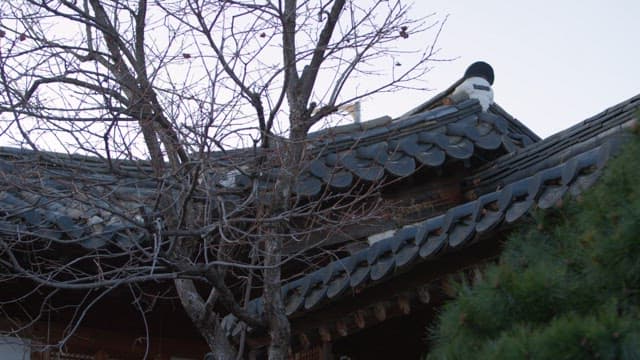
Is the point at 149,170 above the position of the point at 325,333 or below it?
above

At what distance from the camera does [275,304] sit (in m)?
6.58

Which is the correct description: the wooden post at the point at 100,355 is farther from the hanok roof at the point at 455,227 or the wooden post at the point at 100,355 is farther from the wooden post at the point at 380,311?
the wooden post at the point at 380,311

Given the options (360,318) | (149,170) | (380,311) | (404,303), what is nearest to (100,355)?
(149,170)

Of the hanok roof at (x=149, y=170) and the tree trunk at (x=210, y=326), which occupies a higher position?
the hanok roof at (x=149, y=170)

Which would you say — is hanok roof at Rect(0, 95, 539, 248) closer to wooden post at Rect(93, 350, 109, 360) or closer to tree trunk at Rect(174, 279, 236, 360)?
tree trunk at Rect(174, 279, 236, 360)

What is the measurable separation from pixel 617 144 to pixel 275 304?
2.60m

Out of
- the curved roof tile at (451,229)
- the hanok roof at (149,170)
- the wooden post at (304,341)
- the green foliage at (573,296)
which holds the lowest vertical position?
the green foliage at (573,296)

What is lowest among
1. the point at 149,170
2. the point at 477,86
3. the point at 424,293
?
the point at 424,293

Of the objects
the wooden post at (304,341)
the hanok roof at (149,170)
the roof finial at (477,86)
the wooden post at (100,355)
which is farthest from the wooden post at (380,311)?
the roof finial at (477,86)

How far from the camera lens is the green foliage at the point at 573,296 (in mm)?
3412

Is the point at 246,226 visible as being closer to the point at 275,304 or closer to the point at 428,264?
the point at 275,304

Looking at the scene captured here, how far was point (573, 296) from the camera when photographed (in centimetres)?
377

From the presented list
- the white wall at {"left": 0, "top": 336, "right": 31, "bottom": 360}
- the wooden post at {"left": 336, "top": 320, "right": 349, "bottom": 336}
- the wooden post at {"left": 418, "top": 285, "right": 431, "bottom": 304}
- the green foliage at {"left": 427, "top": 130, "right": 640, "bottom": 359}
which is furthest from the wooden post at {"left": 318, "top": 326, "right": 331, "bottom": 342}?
the green foliage at {"left": 427, "top": 130, "right": 640, "bottom": 359}

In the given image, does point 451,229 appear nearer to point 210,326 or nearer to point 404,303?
point 404,303
